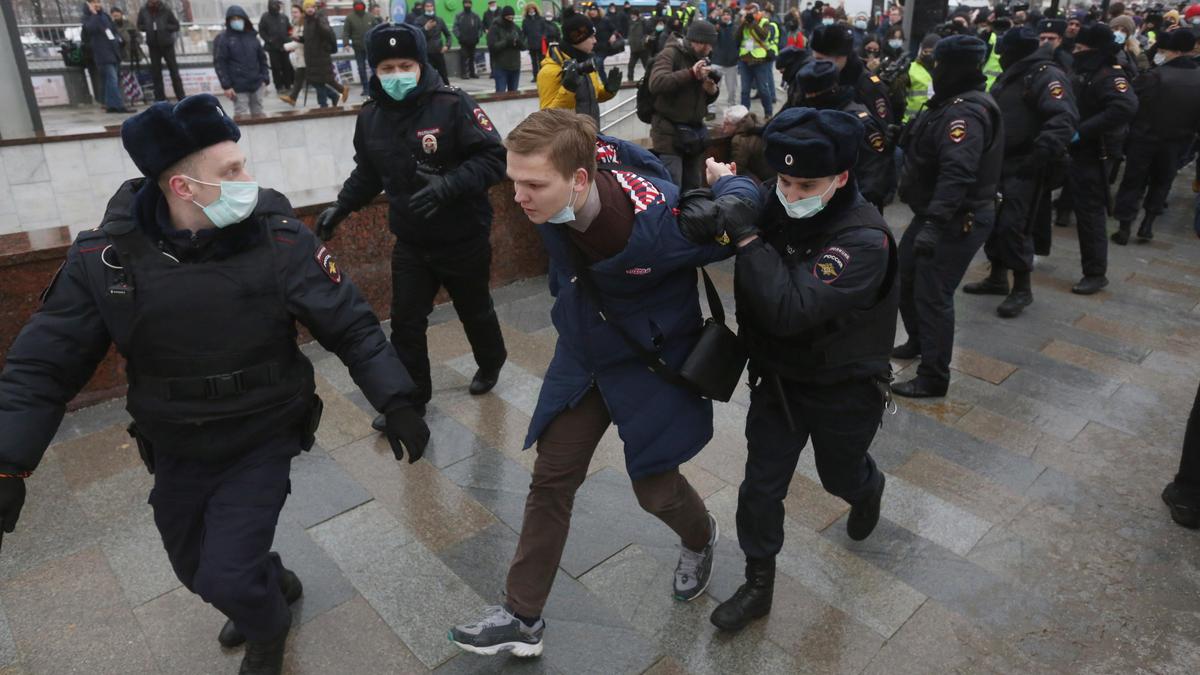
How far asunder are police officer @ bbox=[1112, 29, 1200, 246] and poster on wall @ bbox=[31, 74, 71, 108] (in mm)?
17205

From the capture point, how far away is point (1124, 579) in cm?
326

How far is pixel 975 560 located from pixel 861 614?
26.1 inches

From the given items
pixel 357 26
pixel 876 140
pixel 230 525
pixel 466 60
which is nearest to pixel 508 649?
pixel 230 525

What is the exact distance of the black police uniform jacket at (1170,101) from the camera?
729 cm

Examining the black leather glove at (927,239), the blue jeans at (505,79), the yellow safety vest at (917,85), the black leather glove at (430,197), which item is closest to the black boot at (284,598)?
the black leather glove at (430,197)

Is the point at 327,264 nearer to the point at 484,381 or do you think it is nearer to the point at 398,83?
the point at 398,83

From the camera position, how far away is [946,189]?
440cm

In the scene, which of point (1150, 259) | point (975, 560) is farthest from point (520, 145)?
point (1150, 259)

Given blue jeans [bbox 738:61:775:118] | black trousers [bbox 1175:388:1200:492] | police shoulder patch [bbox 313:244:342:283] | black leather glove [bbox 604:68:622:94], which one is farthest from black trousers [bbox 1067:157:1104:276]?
blue jeans [bbox 738:61:775:118]

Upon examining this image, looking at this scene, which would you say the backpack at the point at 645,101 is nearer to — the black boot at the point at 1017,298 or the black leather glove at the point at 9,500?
the black boot at the point at 1017,298

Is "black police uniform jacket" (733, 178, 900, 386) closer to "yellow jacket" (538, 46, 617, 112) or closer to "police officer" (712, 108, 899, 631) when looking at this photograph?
"police officer" (712, 108, 899, 631)

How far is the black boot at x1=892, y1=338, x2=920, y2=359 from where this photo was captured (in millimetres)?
5289

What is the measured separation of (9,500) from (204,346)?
626 millimetres

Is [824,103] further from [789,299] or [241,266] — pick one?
[241,266]
